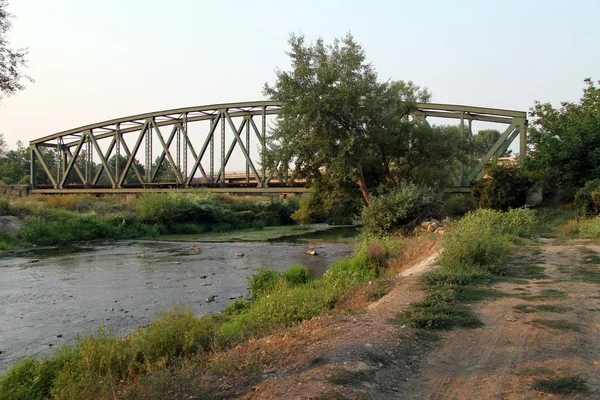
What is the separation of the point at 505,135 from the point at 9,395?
36521 mm

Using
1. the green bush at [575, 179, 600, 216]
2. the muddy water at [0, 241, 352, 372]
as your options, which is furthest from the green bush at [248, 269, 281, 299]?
the green bush at [575, 179, 600, 216]

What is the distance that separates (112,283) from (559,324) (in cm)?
1356

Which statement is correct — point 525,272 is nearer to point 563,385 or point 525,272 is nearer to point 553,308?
point 553,308

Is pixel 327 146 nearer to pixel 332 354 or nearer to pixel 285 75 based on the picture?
pixel 285 75

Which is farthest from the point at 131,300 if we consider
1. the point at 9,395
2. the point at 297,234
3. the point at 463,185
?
the point at 463,185

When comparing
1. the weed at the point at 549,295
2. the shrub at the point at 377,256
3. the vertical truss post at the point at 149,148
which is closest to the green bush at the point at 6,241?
the shrub at the point at 377,256

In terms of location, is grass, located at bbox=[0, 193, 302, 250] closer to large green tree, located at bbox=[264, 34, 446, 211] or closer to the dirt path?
large green tree, located at bbox=[264, 34, 446, 211]

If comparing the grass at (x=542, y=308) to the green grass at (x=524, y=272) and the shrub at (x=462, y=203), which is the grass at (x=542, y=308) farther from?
the shrub at (x=462, y=203)

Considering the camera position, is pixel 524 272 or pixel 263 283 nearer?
pixel 524 272

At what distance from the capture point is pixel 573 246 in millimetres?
14258

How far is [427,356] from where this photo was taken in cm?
516

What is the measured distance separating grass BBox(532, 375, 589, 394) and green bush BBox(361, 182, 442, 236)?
16815 mm

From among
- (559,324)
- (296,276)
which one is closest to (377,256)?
(296,276)

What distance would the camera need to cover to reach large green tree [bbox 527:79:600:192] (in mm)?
22175
